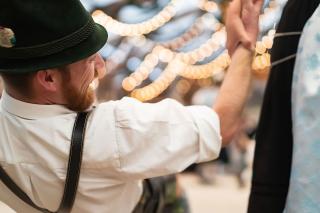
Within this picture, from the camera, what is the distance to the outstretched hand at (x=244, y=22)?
1.43 m

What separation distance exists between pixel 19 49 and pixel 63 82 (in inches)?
5.5

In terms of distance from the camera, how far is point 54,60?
1283 mm

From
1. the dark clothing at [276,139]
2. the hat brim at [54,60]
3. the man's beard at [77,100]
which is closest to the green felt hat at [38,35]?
the hat brim at [54,60]

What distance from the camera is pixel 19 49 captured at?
4.19ft

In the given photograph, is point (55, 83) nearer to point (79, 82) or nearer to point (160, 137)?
point (79, 82)

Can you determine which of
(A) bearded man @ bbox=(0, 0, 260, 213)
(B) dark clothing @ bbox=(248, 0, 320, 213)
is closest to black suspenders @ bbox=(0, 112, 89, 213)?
(A) bearded man @ bbox=(0, 0, 260, 213)

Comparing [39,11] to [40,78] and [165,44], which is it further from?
[165,44]

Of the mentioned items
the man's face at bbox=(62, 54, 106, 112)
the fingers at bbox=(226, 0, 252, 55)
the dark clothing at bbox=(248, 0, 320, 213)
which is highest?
the fingers at bbox=(226, 0, 252, 55)

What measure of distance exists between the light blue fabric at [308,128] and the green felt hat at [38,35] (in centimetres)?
54

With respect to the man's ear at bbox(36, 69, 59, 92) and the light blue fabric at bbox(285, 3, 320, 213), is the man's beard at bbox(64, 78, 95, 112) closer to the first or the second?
the man's ear at bbox(36, 69, 59, 92)

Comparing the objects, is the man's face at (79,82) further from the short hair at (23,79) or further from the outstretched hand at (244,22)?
the outstretched hand at (244,22)

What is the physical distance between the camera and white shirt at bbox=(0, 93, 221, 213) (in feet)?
4.28

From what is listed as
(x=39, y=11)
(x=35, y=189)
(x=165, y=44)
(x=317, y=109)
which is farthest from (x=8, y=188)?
(x=165, y=44)

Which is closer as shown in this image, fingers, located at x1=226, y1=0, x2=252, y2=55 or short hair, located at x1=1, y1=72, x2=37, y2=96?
short hair, located at x1=1, y1=72, x2=37, y2=96
